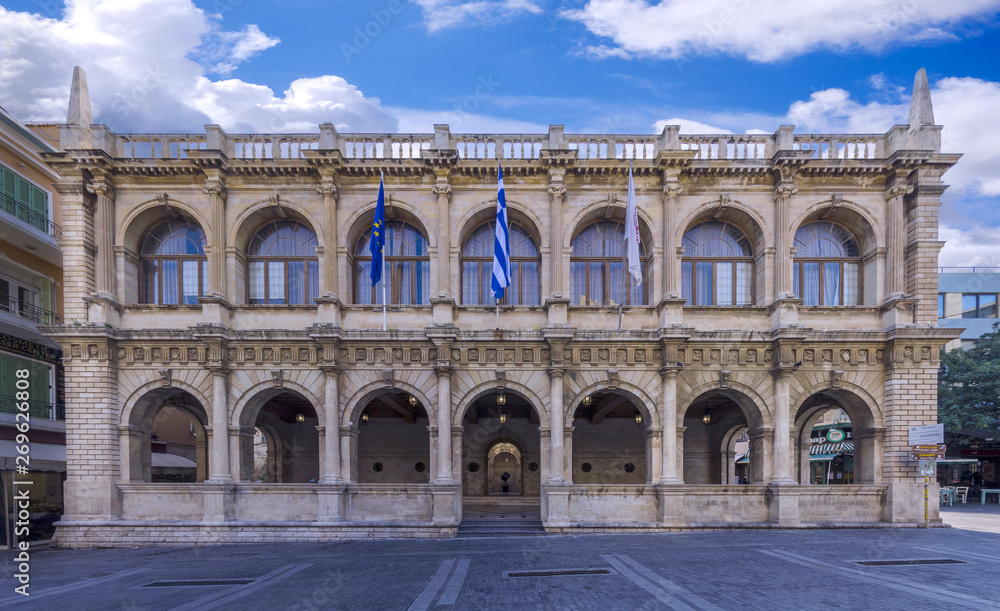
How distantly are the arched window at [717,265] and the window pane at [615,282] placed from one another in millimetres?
2432

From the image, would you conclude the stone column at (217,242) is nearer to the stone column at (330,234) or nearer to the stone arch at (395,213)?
the stone column at (330,234)

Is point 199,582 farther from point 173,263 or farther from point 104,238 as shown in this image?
point 104,238

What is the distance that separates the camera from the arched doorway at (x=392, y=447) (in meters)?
27.3

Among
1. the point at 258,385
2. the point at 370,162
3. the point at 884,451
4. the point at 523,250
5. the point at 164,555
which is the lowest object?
the point at 164,555

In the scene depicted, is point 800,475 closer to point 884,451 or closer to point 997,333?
point 884,451

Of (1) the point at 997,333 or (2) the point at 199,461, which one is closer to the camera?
(2) the point at 199,461

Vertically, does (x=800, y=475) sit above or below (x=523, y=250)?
below

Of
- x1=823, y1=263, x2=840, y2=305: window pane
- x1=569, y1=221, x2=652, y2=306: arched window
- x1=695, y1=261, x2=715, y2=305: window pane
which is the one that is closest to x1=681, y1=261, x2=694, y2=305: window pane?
x1=695, y1=261, x2=715, y2=305: window pane

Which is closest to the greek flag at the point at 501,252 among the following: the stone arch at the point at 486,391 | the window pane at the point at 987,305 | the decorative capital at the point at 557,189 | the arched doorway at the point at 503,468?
the decorative capital at the point at 557,189

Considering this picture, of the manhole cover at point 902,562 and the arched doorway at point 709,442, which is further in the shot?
the arched doorway at point 709,442

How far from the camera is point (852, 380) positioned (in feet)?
70.5

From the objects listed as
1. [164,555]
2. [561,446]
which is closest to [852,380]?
[561,446]

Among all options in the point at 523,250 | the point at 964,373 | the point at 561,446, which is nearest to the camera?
the point at 561,446

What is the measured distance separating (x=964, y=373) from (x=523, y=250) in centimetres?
2763
